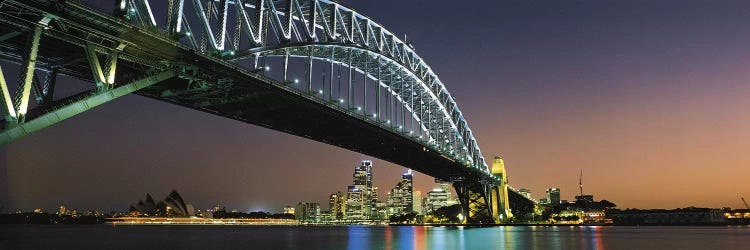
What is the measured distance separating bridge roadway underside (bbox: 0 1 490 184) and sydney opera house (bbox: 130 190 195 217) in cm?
10827

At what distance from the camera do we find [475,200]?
8725cm

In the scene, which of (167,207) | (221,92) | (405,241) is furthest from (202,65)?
(167,207)

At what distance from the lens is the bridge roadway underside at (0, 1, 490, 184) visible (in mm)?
21531

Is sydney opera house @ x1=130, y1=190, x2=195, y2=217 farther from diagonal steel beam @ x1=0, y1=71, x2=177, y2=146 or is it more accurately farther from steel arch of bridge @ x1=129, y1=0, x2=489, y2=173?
diagonal steel beam @ x1=0, y1=71, x2=177, y2=146

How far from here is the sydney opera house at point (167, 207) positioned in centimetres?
15418

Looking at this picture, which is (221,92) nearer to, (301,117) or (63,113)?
(301,117)

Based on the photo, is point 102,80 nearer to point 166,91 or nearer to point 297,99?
point 166,91

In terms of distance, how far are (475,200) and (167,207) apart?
3886 inches

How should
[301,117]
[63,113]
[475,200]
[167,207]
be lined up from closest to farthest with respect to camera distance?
1. [63,113]
2. [301,117]
3. [475,200]
4. [167,207]

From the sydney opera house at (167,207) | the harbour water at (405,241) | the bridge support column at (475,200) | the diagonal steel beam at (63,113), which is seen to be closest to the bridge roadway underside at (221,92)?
the diagonal steel beam at (63,113)

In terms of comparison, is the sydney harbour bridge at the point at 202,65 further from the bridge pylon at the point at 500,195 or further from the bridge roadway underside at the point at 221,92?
the bridge pylon at the point at 500,195

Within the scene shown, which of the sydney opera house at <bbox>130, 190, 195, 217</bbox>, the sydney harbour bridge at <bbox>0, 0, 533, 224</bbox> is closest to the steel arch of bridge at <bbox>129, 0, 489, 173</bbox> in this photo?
the sydney harbour bridge at <bbox>0, 0, 533, 224</bbox>

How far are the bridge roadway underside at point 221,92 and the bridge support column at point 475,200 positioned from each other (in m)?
25.1

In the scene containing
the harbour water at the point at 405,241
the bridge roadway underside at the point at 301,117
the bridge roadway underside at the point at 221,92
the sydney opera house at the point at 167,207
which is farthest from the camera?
the sydney opera house at the point at 167,207
